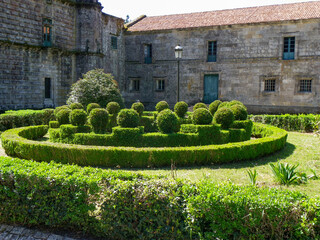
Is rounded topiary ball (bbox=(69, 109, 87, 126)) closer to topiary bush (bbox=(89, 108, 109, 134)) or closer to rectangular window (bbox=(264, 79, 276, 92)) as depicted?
topiary bush (bbox=(89, 108, 109, 134))

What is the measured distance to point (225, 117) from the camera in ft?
39.3

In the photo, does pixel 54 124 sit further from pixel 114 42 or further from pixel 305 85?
pixel 305 85

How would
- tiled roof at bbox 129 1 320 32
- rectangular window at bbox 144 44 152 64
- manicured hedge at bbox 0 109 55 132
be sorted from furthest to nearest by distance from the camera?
rectangular window at bbox 144 44 152 64 → tiled roof at bbox 129 1 320 32 → manicured hedge at bbox 0 109 55 132

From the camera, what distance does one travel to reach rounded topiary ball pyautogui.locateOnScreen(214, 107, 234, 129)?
11977mm

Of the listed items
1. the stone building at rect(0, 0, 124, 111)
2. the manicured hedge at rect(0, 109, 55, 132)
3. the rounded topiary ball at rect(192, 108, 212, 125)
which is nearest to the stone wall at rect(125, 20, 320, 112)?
the stone building at rect(0, 0, 124, 111)

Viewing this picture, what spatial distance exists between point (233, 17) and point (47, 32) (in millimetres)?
14040

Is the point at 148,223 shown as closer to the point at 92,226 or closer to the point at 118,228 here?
the point at 118,228

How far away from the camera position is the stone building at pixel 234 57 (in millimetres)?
21906

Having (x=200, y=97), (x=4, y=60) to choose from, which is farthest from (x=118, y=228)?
(x=200, y=97)

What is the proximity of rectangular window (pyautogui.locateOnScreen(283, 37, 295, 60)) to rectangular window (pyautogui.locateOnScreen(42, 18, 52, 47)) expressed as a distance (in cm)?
1661

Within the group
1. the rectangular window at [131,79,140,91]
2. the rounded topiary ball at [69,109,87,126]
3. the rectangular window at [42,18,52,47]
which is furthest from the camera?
the rectangular window at [131,79,140,91]

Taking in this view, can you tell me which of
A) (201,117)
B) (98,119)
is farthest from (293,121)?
(98,119)

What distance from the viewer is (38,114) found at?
52.3 feet

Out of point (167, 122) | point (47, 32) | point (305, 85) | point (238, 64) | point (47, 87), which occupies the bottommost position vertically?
point (167, 122)
